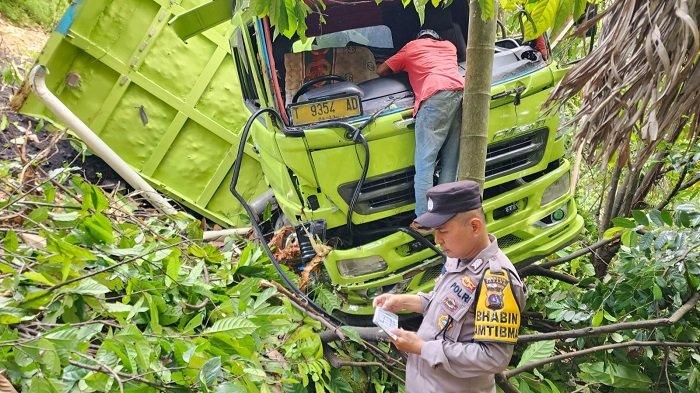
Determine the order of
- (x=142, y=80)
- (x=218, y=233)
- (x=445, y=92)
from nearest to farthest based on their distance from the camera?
(x=445, y=92)
(x=218, y=233)
(x=142, y=80)

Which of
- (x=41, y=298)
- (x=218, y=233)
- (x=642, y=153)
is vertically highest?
(x=642, y=153)

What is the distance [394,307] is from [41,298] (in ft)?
4.92

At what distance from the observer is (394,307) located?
2795 mm

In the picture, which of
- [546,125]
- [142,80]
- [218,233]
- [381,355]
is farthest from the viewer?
[142,80]

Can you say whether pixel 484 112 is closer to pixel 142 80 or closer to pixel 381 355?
pixel 381 355

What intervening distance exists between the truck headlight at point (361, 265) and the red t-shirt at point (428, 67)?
984 millimetres

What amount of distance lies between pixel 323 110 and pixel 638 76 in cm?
204

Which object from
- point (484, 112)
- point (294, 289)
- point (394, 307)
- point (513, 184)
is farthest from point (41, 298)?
point (513, 184)

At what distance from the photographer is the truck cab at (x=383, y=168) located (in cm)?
397

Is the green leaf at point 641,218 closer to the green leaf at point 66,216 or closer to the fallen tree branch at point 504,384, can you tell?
the fallen tree branch at point 504,384

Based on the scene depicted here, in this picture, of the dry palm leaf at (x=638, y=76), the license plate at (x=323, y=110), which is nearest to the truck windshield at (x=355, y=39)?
the license plate at (x=323, y=110)

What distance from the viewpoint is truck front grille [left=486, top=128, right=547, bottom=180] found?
418 cm

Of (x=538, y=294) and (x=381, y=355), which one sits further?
(x=538, y=294)

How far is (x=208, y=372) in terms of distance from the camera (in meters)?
2.24
